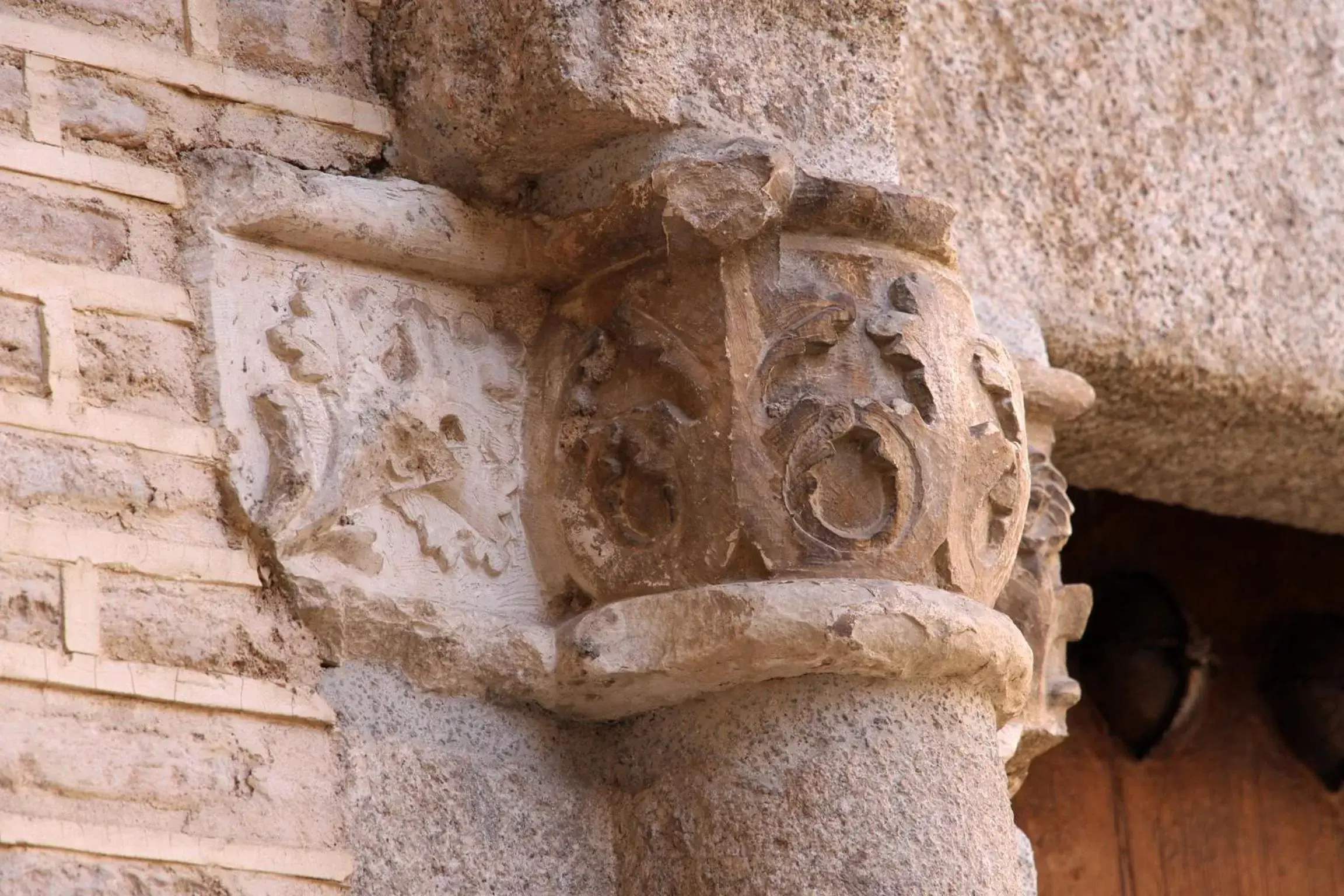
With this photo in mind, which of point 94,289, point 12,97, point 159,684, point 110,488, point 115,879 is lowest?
point 115,879

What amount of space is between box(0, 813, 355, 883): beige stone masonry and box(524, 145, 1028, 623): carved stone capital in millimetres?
280

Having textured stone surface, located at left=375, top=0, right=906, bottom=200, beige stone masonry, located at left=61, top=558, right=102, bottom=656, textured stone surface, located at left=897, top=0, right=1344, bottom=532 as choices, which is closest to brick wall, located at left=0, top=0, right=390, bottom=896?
beige stone masonry, located at left=61, top=558, right=102, bottom=656

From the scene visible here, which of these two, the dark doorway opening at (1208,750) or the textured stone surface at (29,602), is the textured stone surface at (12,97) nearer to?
the textured stone surface at (29,602)

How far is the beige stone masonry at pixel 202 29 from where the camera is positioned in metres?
1.47

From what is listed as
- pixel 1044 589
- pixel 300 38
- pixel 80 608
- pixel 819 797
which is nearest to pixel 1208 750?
pixel 1044 589

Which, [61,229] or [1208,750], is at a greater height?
[61,229]

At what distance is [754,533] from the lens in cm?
142

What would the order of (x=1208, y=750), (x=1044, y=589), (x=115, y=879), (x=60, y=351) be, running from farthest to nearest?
(x=1208, y=750) → (x=1044, y=589) → (x=60, y=351) → (x=115, y=879)

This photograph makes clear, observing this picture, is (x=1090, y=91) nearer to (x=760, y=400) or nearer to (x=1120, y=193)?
(x=1120, y=193)

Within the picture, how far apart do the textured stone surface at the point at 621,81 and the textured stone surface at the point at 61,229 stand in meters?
0.24

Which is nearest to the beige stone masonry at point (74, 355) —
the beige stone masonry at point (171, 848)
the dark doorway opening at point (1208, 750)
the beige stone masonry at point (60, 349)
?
the beige stone masonry at point (60, 349)

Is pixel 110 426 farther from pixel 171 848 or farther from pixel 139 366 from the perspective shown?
pixel 171 848

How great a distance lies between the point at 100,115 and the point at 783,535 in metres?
0.52

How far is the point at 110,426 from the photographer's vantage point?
1341 mm
